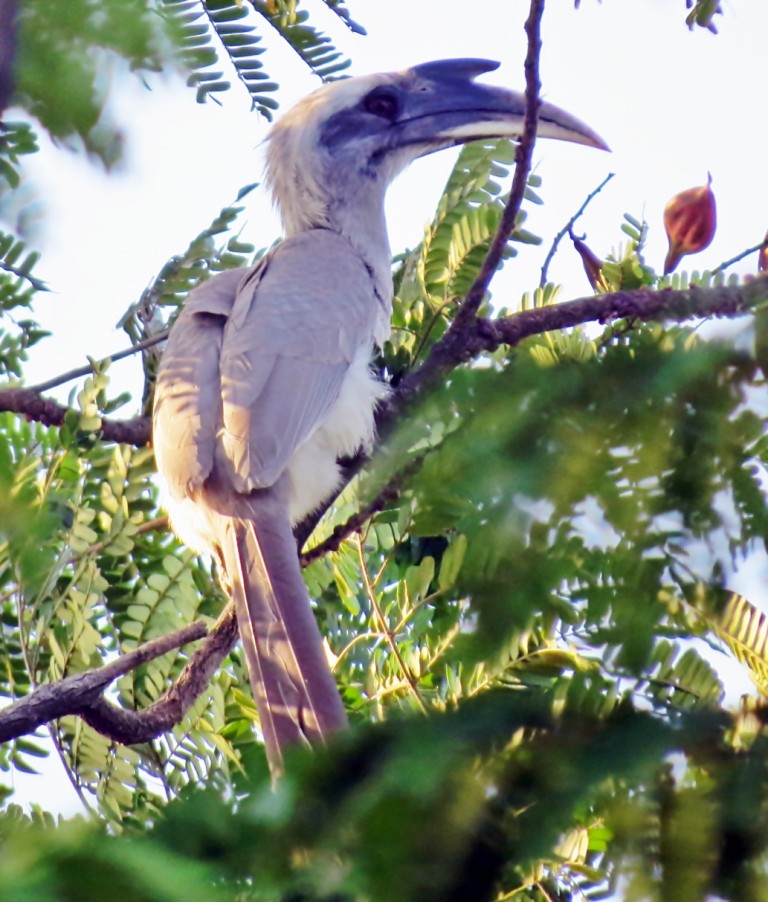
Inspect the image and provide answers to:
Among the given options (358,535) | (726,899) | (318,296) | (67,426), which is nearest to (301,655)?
(358,535)

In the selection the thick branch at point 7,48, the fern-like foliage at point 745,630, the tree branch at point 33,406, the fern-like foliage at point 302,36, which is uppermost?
the fern-like foliage at point 302,36

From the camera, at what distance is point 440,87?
4988mm

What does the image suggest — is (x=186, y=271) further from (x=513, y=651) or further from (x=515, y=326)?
(x=513, y=651)

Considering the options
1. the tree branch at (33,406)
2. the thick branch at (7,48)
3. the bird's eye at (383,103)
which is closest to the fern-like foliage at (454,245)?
the tree branch at (33,406)

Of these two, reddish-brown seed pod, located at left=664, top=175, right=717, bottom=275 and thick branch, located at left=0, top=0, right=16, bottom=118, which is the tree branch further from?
thick branch, located at left=0, top=0, right=16, bottom=118

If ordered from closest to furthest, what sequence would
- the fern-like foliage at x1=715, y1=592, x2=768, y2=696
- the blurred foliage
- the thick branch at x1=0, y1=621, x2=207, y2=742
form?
the blurred foliage
the fern-like foliage at x1=715, y1=592, x2=768, y2=696
the thick branch at x1=0, y1=621, x2=207, y2=742

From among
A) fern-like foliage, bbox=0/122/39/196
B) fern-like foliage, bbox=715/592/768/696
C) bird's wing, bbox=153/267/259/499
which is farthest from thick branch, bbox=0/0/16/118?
bird's wing, bbox=153/267/259/499

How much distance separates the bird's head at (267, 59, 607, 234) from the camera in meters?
4.93

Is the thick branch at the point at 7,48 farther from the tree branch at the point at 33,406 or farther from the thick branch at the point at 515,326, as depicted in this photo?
the tree branch at the point at 33,406

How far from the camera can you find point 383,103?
5086mm

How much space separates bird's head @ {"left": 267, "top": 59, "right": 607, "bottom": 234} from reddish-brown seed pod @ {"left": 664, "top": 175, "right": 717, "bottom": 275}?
2.05m

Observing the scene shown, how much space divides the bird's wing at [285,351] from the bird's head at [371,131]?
2.41ft

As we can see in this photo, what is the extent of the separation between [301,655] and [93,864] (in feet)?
6.56

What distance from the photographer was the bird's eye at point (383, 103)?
5.07m
